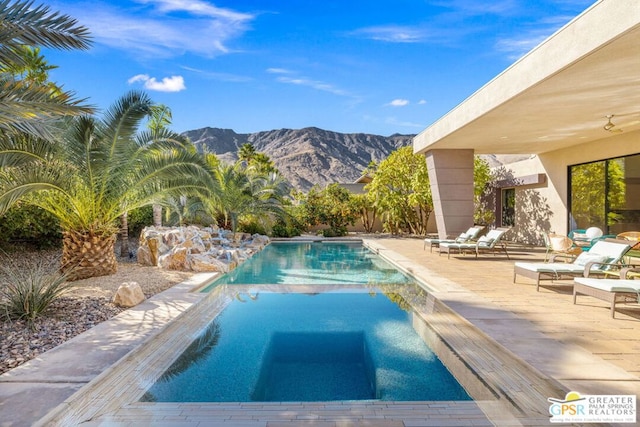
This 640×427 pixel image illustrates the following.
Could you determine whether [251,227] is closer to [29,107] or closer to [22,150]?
[22,150]

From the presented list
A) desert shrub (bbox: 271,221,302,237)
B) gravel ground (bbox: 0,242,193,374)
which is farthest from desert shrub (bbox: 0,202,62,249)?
desert shrub (bbox: 271,221,302,237)

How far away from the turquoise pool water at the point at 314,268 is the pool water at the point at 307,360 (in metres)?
2.31

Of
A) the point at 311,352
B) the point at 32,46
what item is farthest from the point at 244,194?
A: the point at 311,352

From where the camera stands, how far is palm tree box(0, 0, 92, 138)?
427cm

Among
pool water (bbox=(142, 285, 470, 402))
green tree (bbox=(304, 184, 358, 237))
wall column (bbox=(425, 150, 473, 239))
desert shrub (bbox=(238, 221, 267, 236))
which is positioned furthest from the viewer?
green tree (bbox=(304, 184, 358, 237))

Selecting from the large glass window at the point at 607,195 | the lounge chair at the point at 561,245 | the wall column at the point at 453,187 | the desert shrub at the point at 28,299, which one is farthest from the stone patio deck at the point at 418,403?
the large glass window at the point at 607,195

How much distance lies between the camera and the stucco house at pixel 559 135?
532cm

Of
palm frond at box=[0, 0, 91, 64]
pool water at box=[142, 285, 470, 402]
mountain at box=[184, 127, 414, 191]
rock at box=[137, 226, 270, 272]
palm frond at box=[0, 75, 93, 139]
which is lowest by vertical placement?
pool water at box=[142, 285, 470, 402]

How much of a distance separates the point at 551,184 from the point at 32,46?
621 inches

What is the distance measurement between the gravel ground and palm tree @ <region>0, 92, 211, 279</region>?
74 cm

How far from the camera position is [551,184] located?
14898 millimetres

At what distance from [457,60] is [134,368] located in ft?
124

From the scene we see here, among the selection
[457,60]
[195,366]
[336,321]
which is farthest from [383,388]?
[457,60]

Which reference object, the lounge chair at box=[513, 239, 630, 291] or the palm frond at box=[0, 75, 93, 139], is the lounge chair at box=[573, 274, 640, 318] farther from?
the palm frond at box=[0, 75, 93, 139]
